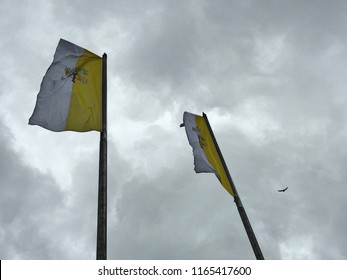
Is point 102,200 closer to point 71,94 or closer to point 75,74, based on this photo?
point 71,94

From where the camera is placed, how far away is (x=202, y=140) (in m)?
15.9

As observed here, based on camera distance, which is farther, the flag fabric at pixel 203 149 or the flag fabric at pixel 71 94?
the flag fabric at pixel 203 149

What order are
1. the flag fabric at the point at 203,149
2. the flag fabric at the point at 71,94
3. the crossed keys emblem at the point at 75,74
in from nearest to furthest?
1. the flag fabric at the point at 71,94
2. the crossed keys emblem at the point at 75,74
3. the flag fabric at the point at 203,149

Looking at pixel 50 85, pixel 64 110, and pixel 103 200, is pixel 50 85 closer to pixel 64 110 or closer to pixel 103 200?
pixel 64 110

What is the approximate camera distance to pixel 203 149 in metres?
15.1

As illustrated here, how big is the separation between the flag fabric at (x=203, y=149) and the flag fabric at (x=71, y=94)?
5.28 m

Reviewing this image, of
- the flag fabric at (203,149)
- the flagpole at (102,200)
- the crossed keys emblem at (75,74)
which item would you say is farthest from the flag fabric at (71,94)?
the flag fabric at (203,149)

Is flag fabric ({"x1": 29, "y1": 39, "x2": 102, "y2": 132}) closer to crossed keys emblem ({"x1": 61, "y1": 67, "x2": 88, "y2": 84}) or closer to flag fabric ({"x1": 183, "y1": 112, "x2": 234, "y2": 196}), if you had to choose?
crossed keys emblem ({"x1": 61, "y1": 67, "x2": 88, "y2": 84})

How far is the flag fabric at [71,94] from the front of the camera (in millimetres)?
10180

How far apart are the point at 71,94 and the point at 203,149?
7151mm

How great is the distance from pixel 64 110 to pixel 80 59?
3277mm

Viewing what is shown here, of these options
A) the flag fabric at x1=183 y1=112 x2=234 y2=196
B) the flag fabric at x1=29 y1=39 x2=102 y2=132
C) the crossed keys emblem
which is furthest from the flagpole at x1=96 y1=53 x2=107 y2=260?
the flag fabric at x1=183 y1=112 x2=234 y2=196

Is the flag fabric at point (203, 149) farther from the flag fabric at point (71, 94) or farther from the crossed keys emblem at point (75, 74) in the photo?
the crossed keys emblem at point (75, 74)

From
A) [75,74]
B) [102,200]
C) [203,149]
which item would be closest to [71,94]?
[75,74]
